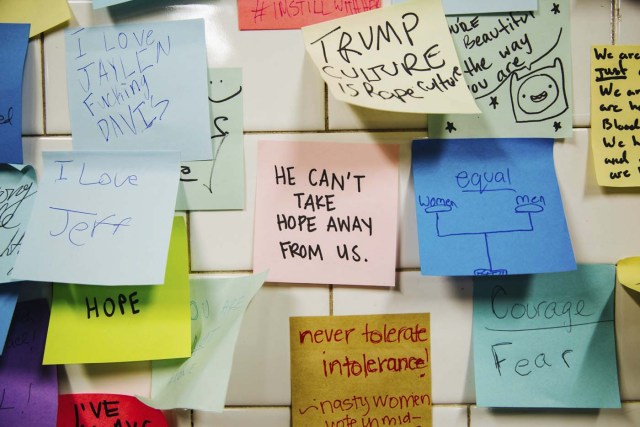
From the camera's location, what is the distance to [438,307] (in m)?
0.62

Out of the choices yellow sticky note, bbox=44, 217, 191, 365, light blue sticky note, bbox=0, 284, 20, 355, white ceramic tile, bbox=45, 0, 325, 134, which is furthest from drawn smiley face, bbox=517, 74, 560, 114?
light blue sticky note, bbox=0, 284, 20, 355

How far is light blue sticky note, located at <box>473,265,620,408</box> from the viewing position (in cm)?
62

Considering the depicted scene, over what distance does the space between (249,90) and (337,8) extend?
154 mm

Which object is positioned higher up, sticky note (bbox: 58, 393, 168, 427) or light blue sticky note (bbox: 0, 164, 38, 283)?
light blue sticky note (bbox: 0, 164, 38, 283)

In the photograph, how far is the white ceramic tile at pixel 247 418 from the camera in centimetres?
63

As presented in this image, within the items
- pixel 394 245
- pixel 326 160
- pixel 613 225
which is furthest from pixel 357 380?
pixel 613 225

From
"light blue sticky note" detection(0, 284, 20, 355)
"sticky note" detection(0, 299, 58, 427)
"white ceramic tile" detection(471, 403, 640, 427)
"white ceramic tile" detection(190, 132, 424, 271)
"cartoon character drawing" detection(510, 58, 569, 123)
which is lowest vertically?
"white ceramic tile" detection(471, 403, 640, 427)

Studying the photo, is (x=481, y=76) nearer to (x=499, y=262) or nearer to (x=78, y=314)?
(x=499, y=262)

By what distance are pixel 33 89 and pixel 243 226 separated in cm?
33

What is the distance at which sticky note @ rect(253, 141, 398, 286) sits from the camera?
0.60 metres

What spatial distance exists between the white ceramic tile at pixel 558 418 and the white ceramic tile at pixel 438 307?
40 mm

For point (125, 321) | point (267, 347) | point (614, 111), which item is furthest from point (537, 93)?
point (125, 321)

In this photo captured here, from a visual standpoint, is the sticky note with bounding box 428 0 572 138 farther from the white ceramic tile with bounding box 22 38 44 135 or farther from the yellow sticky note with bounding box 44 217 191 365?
the white ceramic tile with bounding box 22 38 44 135

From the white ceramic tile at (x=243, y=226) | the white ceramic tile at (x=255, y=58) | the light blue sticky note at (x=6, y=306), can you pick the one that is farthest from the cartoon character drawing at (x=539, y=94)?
the light blue sticky note at (x=6, y=306)
